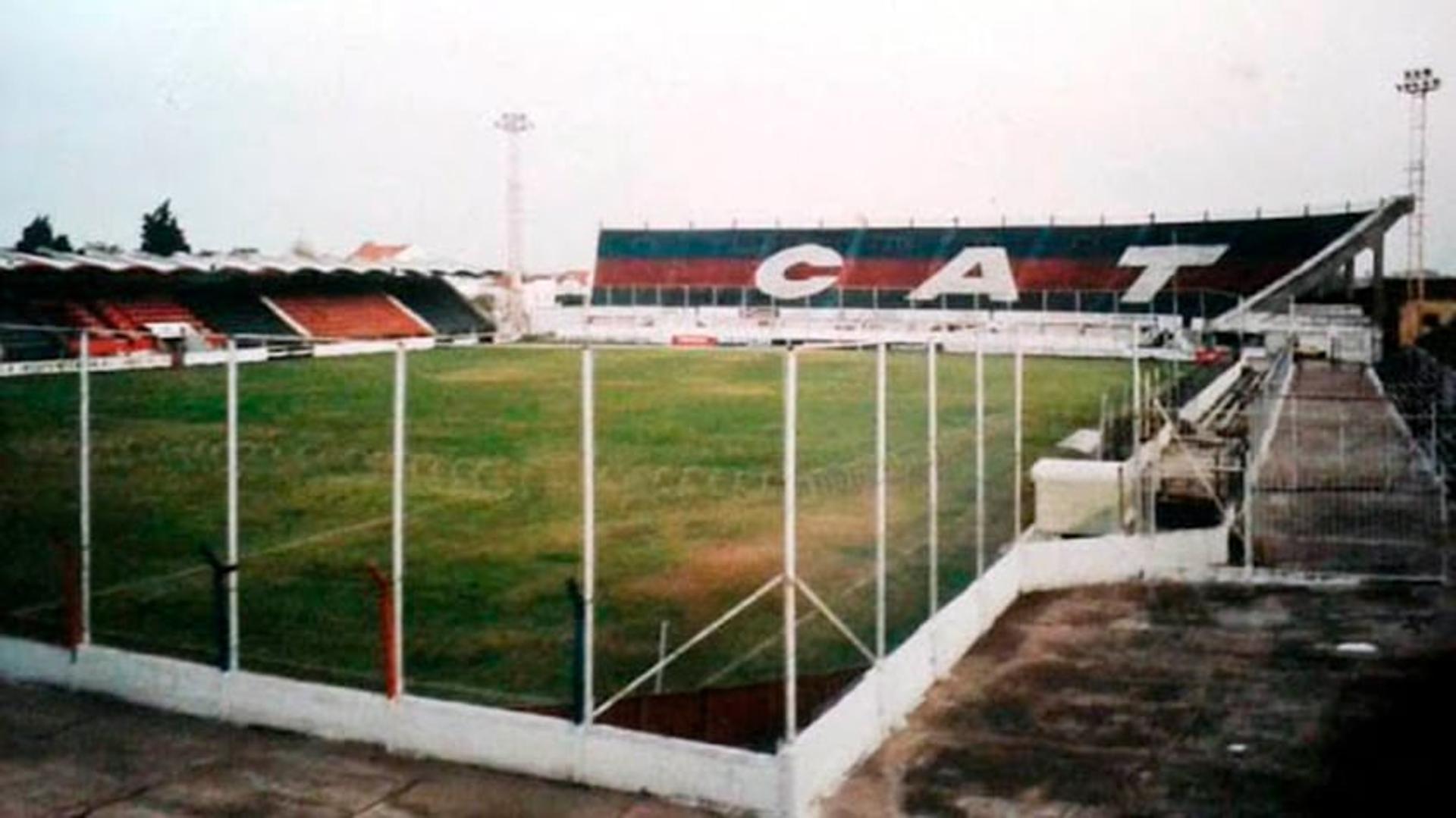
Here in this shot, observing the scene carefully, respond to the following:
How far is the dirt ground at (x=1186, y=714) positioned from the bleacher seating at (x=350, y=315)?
173 ft

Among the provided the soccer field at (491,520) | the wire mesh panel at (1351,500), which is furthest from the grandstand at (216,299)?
the wire mesh panel at (1351,500)

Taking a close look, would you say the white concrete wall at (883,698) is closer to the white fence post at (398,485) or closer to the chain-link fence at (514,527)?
the chain-link fence at (514,527)

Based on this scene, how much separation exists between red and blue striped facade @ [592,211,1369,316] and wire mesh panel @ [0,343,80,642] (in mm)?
40581

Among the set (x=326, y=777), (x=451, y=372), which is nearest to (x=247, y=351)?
(x=451, y=372)

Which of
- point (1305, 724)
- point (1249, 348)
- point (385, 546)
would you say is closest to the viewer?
point (1305, 724)

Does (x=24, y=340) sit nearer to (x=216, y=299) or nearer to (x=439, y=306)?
(x=216, y=299)

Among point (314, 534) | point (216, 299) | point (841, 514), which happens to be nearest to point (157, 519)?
point (314, 534)

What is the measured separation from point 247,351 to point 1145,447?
43858mm

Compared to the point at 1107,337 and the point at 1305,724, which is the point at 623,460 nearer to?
the point at 1305,724

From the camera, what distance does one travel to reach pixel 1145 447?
18016 mm

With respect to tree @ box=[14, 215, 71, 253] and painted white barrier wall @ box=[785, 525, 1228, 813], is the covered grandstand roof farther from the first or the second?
painted white barrier wall @ box=[785, 525, 1228, 813]

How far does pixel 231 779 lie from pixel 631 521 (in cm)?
1055

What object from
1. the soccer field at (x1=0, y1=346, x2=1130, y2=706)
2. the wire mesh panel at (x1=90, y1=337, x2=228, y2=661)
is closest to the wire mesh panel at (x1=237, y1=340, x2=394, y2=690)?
the soccer field at (x1=0, y1=346, x2=1130, y2=706)

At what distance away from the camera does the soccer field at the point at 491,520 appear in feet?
43.0
